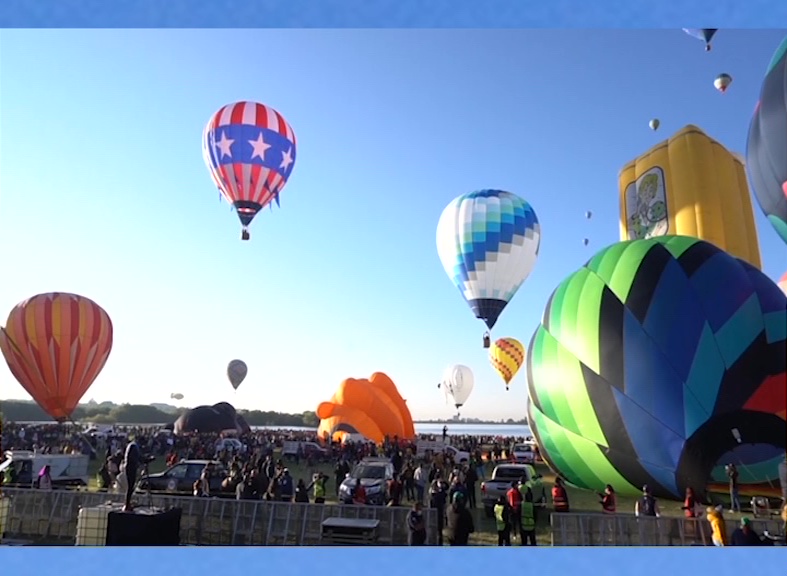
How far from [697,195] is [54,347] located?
18.4m

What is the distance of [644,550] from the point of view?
6.84 meters

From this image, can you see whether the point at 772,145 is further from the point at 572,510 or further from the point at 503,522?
the point at 503,522

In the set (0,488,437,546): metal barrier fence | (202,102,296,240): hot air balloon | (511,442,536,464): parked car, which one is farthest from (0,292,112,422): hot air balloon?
(511,442,536,464): parked car

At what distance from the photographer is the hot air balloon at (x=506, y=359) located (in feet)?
103

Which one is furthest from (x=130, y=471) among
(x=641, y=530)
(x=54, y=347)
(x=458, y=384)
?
(x=458, y=384)

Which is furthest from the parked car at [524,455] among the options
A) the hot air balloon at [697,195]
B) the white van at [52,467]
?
the white van at [52,467]

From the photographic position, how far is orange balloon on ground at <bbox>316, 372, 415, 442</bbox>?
951 inches

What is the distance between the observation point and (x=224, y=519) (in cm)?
848

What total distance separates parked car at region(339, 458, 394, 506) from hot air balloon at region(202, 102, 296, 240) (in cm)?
841

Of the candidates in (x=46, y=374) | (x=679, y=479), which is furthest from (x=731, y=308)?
(x=46, y=374)

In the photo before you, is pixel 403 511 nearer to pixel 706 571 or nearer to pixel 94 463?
pixel 706 571

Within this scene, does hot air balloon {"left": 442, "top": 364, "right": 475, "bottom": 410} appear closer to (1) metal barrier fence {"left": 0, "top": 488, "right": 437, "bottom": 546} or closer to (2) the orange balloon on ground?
(2) the orange balloon on ground

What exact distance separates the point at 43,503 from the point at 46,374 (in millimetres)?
13720

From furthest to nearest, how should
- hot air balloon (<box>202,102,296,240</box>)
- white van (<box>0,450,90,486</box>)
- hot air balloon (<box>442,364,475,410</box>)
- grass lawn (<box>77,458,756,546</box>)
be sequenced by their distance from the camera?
hot air balloon (<box>442,364,475,410</box>), hot air balloon (<box>202,102,296,240</box>), white van (<box>0,450,90,486</box>), grass lawn (<box>77,458,756,546</box>)
